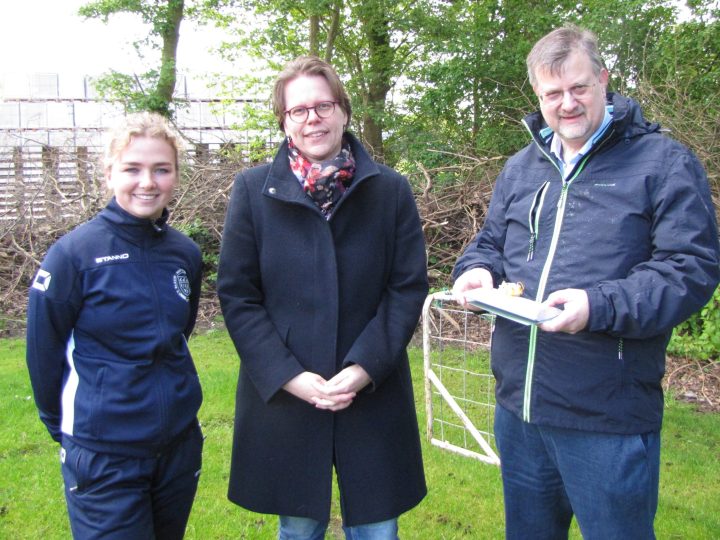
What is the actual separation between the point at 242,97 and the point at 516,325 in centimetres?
1805

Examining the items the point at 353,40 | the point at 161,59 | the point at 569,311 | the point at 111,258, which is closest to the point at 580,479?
the point at 569,311

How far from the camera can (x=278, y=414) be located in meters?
2.22

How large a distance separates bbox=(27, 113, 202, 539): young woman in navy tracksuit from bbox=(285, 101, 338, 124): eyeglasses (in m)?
0.48

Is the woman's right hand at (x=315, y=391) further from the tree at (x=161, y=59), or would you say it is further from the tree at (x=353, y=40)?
the tree at (x=161, y=59)

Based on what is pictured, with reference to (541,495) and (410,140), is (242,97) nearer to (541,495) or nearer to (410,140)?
(410,140)

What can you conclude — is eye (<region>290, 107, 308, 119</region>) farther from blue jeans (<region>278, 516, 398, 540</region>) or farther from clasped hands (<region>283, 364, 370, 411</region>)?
blue jeans (<region>278, 516, 398, 540</region>)

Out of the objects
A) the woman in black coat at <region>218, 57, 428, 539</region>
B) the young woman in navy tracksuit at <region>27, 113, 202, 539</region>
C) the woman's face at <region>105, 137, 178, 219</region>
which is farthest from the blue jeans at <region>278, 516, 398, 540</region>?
the woman's face at <region>105, 137, 178, 219</region>

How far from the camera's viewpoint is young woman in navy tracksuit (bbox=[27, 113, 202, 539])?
78.7 inches

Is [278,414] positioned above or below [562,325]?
below

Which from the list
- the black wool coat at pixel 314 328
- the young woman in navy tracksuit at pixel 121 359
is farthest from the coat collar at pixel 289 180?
the young woman in navy tracksuit at pixel 121 359

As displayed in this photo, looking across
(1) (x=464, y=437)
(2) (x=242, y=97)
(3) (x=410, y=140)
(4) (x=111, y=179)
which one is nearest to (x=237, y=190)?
(4) (x=111, y=179)

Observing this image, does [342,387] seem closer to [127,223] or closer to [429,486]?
[127,223]

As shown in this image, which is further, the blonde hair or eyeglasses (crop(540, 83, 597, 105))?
the blonde hair

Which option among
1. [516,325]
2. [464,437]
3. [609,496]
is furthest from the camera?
[464,437]
